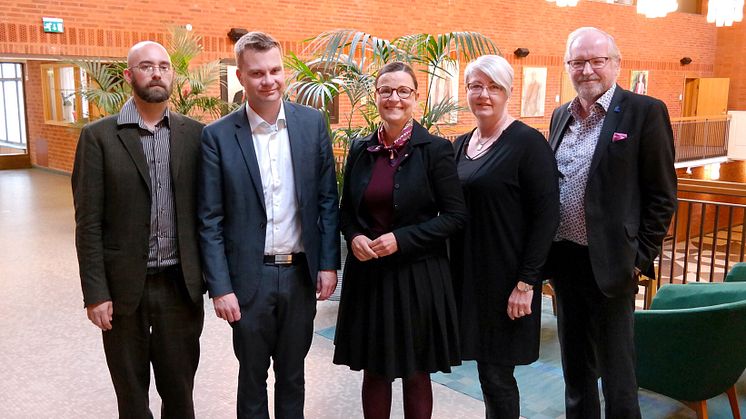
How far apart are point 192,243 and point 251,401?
0.63 metres

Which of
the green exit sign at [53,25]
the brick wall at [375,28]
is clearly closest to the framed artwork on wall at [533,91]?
the brick wall at [375,28]

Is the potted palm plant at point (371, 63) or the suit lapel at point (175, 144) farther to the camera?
the potted palm plant at point (371, 63)

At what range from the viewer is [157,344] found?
8.13 ft

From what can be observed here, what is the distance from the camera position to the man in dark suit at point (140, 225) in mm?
2289

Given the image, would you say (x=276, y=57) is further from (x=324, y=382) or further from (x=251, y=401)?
(x=324, y=382)

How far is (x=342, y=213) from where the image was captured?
8.26ft

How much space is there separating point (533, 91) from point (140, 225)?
14896mm

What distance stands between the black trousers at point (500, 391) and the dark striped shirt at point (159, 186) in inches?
50.3

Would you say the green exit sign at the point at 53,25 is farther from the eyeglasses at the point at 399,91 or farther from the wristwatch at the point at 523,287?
the wristwatch at the point at 523,287

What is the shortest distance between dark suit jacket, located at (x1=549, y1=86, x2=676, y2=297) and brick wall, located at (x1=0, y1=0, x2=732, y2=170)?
25.8 feet

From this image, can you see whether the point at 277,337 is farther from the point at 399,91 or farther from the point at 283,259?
the point at 399,91

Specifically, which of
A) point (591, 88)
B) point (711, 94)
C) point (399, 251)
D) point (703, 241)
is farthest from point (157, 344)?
point (711, 94)

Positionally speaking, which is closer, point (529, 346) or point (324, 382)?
point (529, 346)

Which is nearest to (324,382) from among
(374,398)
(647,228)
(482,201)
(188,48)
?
(374,398)
